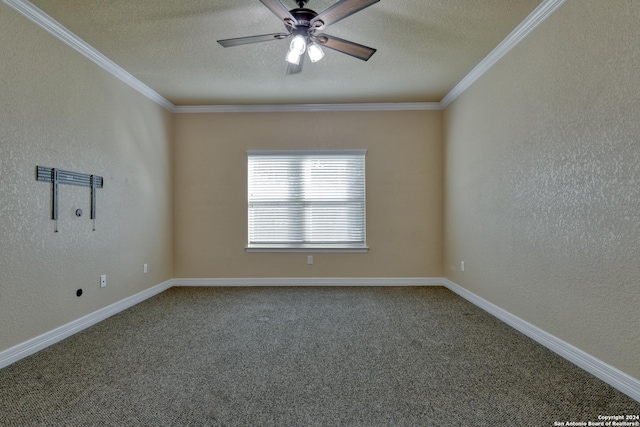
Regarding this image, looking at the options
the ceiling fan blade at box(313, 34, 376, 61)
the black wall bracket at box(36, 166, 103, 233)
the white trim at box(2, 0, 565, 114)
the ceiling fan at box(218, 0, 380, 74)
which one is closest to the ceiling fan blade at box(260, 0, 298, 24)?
the ceiling fan at box(218, 0, 380, 74)

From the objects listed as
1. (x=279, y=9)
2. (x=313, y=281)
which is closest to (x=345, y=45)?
(x=279, y=9)

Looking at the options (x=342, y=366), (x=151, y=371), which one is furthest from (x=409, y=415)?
(x=151, y=371)

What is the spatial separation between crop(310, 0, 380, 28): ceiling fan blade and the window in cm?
247

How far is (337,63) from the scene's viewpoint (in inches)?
125

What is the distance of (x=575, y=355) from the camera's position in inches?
83.0

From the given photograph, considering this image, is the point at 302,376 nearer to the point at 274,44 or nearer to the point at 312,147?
the point at 274,44

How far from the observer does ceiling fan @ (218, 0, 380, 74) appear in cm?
189

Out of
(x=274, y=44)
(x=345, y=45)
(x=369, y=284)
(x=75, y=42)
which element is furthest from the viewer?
(x=369, y=284)

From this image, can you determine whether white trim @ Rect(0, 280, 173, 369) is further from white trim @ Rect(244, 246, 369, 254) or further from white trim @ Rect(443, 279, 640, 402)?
white trim @ Rect(443, 279, 640, 402)

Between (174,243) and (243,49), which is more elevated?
(243,49)

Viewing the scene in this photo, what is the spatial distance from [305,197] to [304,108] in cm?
132

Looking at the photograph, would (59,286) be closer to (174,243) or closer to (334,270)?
(174,243)

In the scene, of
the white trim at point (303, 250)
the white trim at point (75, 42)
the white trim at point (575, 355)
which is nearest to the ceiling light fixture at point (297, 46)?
the white trim at point (75, 42)

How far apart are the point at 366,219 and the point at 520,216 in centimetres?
207
